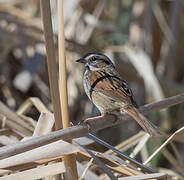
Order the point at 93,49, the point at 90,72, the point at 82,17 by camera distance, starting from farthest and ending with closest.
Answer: the point at 82,17 → the point at 93,49 → the point at 90,72

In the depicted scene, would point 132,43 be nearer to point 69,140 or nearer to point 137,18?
point 137,18

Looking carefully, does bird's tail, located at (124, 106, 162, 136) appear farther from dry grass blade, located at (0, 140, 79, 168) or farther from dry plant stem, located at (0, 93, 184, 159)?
dry grass blade, located at (0, 140, 79, 168)

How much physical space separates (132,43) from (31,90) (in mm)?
1207

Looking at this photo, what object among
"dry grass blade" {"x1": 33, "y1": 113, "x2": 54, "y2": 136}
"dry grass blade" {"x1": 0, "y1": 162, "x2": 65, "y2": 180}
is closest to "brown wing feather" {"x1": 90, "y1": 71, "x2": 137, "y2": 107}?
"dry grass blade" {"x1": 33, "y1": 113, "x2": 54, "y2": 136}

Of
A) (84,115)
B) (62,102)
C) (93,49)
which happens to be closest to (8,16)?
(93,49)

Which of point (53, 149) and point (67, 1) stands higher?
point (67, 1)

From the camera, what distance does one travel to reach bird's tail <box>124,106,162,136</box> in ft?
7.32

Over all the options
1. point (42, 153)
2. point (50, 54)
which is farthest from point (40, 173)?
point (50, 54)

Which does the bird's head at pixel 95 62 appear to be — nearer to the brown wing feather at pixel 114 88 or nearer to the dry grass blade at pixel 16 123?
the brown wing feather at pixel 114 88

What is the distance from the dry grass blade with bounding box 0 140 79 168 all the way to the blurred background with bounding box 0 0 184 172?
2106 mm

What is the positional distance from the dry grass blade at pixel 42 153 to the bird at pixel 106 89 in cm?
70

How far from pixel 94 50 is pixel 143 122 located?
5.88 ft

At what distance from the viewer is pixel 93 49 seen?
3.96 metres

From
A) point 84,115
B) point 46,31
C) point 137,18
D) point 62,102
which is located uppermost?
point 137,18
